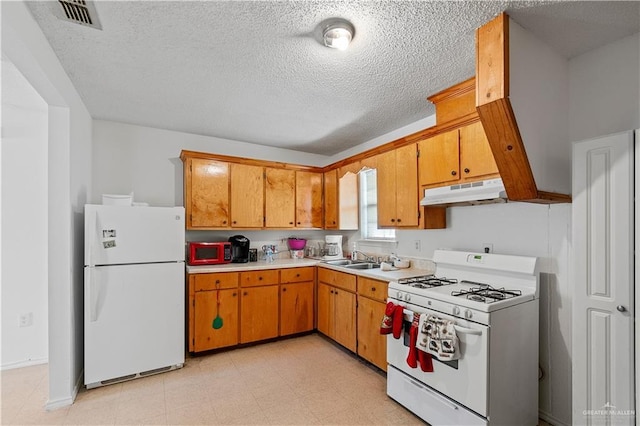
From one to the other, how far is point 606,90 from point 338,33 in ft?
5.74

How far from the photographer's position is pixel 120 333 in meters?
2.79

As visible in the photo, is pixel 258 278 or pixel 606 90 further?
pixel 258 278

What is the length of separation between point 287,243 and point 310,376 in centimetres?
196

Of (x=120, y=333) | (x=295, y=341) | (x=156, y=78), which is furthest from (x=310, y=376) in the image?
(x=156, y=78)

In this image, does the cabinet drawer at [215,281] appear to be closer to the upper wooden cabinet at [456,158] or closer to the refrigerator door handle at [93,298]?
the refrigerator door handle at [93,298]

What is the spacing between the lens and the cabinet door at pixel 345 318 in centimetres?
324

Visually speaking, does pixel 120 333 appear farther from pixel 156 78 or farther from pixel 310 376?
pixel 156 78

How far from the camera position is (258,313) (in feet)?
11.7

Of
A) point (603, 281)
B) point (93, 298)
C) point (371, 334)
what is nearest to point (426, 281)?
point (371, 334)

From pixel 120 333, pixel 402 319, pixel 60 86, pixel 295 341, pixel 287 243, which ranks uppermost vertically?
pixel 60 86

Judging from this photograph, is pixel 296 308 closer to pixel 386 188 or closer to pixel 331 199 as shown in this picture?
pixel 331 199

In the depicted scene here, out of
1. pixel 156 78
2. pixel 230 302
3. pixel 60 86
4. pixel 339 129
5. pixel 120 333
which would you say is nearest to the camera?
pixel 60 86

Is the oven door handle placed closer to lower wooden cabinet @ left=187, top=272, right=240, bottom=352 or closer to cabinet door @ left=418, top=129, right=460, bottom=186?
cabinet door @ left=418, top=129, right=460, bottom=186

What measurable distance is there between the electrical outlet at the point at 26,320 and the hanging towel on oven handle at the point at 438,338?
11.9ft
